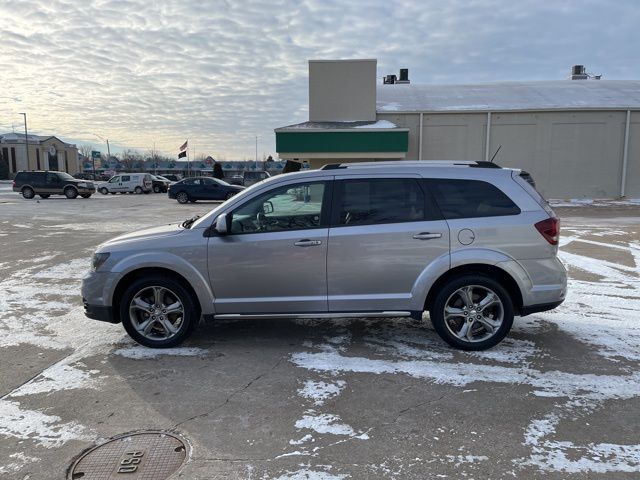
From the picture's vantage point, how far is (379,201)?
4855mm

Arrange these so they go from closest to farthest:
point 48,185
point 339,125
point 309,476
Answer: point 309,476 < point 339,125 < point 48,185

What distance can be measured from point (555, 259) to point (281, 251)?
8.98 feet

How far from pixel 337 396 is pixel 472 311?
174cm

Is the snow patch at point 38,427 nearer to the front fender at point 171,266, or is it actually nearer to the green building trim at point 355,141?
the front fender at point 171,266

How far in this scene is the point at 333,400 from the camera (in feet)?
12.7

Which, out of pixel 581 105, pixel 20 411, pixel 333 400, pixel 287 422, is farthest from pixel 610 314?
pixel 581 105

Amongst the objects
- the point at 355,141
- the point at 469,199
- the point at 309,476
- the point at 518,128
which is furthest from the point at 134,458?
the point at 518,128

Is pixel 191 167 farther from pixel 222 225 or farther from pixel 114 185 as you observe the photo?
pixel 222 225

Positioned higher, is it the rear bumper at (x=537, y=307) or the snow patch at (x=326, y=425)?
the rear bumper at (x=537, y=307)

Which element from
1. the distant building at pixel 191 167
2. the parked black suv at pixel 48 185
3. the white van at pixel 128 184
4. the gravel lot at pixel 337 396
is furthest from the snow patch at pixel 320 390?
the distant building at pixel 191 167

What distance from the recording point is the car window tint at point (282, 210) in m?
4.86

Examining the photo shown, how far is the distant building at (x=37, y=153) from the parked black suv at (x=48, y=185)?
5550cm

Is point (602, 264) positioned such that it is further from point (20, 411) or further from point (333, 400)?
point (20, 411)

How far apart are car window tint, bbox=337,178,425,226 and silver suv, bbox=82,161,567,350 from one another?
0.01 metres
